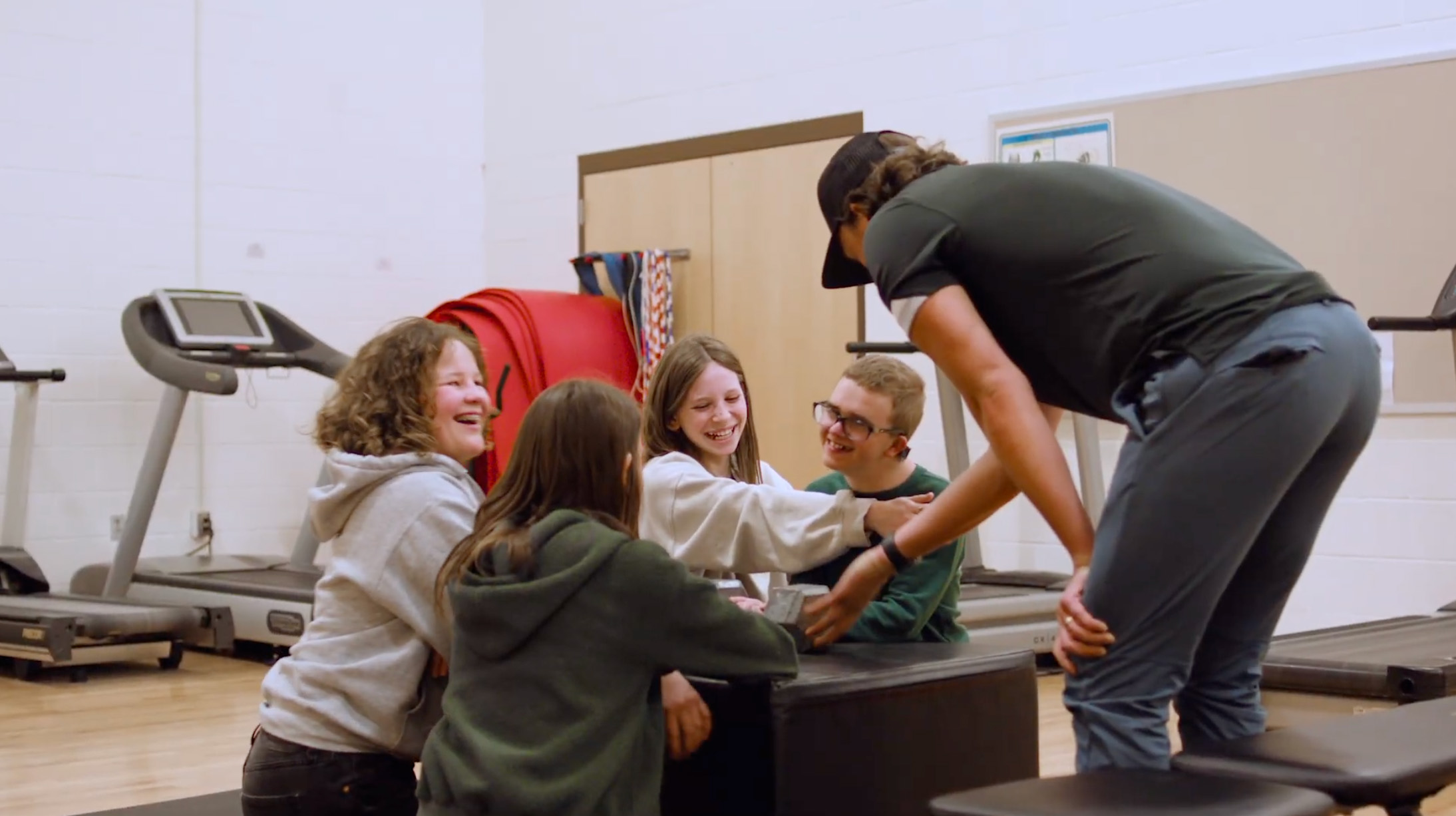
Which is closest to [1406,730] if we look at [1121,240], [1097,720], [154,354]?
[1097,720]

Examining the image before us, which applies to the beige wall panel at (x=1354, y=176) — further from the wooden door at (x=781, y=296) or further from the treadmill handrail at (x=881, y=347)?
the wooden door at (x=781, y=296)

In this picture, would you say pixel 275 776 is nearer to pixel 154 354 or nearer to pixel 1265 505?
pixel 1265 505

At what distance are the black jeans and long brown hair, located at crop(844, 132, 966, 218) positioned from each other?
3.61 feet

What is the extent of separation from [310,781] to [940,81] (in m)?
4.34

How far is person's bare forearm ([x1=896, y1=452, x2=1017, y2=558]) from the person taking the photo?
6.64 ft

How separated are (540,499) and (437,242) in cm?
561

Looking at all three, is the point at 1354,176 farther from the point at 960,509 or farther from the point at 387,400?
the point at 387,400

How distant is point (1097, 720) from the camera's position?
178 centimetres

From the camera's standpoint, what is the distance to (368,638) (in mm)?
2285

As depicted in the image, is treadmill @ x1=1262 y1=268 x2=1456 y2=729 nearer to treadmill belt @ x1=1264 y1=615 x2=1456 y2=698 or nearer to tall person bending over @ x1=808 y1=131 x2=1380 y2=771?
treadmill belt @ x1=1264 y1=615 x2=1456 y2=698

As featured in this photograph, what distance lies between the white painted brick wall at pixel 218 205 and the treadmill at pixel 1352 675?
12.8 ft

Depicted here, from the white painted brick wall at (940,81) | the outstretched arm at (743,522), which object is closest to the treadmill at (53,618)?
the white painted brick wall at (940,81)

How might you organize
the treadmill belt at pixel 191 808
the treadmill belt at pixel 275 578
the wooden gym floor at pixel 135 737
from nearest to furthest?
the treadmill belt at pixel 191 808 → the wooden gym floor at pixel 135 737 → the treadmill belt at pixel 275 578

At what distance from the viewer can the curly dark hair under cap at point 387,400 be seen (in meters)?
2.36
